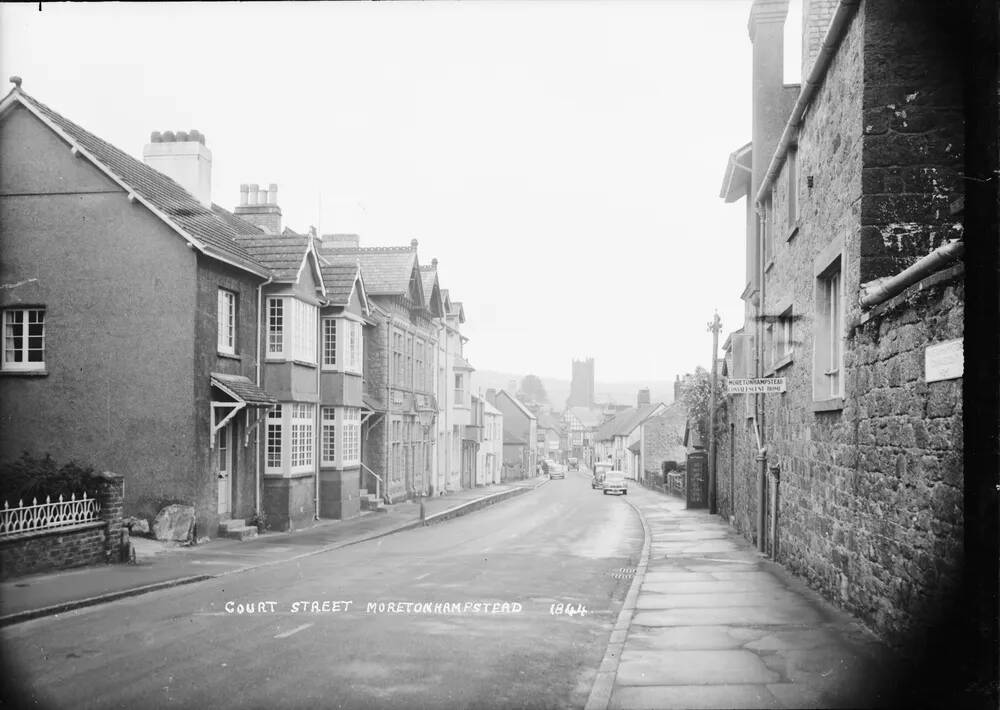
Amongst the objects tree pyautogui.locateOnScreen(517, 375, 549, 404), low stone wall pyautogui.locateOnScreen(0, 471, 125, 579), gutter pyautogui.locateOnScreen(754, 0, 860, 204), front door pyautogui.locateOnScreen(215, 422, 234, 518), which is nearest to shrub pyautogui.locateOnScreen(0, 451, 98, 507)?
low stone wall pyautogui.locateOnScreen(0, 471, 125, 579)

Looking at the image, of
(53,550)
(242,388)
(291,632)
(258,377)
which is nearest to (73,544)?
(53,550)

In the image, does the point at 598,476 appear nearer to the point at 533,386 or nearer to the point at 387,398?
the point at 387,398

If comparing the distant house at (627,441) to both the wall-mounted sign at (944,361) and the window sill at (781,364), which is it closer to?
the window sill at (781,364)

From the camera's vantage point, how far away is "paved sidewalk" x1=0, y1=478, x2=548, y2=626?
12041 mm

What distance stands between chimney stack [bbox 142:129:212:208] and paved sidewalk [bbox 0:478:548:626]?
10.1m

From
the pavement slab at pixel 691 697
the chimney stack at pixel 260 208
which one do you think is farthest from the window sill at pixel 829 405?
the chimney stack at pixel 260 208

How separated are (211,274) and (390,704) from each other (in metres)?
16.0

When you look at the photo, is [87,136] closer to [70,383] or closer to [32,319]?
[32,319]

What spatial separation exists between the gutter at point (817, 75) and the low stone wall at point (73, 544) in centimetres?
1341

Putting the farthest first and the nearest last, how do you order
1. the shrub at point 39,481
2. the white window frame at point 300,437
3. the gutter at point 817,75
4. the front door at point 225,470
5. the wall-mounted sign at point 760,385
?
the white window frame at point 300,437 → the front door at point 225,470 → the shrub at point 39,481 → the wall-mounted sign at point 760,385 → the gutter at point 817,75

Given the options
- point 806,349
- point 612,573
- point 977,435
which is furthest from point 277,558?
point 977,435

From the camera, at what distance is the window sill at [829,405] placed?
1069 cm

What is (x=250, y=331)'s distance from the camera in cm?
2398

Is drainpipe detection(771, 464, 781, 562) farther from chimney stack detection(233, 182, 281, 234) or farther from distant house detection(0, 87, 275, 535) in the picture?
chimney stack detection(233, 182, 281, 234)
